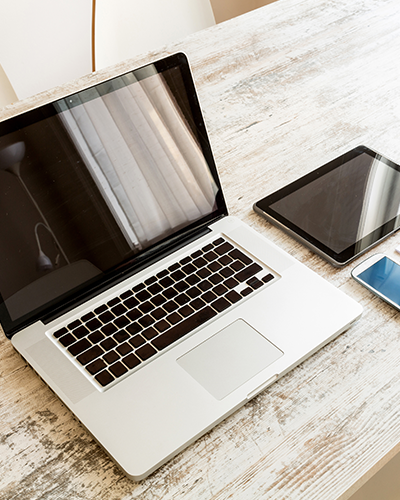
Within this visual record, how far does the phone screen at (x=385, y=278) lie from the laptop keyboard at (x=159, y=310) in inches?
5.5

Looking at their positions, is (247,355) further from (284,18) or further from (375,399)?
(284,18)

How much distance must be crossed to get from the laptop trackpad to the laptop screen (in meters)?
0.17

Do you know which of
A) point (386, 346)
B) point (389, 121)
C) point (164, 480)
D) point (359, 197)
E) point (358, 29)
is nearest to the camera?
point (164, 480)

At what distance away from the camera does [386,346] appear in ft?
2.10

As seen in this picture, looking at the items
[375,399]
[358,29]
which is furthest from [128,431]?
[358,29]

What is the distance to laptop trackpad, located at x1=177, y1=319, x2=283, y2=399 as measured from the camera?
1.93 ft

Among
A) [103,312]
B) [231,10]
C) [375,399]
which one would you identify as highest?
[103,312]

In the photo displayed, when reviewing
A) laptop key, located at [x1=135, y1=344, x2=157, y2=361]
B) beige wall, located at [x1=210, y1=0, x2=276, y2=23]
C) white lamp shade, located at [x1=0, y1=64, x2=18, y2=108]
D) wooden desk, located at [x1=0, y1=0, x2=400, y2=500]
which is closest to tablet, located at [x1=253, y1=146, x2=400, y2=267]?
wooden desk, located at [x1=0, y1=0, x2=400, y2=500]

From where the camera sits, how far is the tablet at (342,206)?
0.76 m

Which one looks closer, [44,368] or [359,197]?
[44,368]

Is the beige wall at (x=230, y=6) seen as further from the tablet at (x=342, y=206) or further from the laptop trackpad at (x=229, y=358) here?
the laptop trackpad at (x=229, y=358)

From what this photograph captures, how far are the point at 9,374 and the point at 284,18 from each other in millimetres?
1138

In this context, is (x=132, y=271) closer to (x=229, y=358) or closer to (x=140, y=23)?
(x=229, y=358)

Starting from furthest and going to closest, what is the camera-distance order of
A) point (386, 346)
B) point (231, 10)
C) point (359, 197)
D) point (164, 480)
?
point (231, 10)
point (359, 197)
point (386, 346)
point (164, 480)
